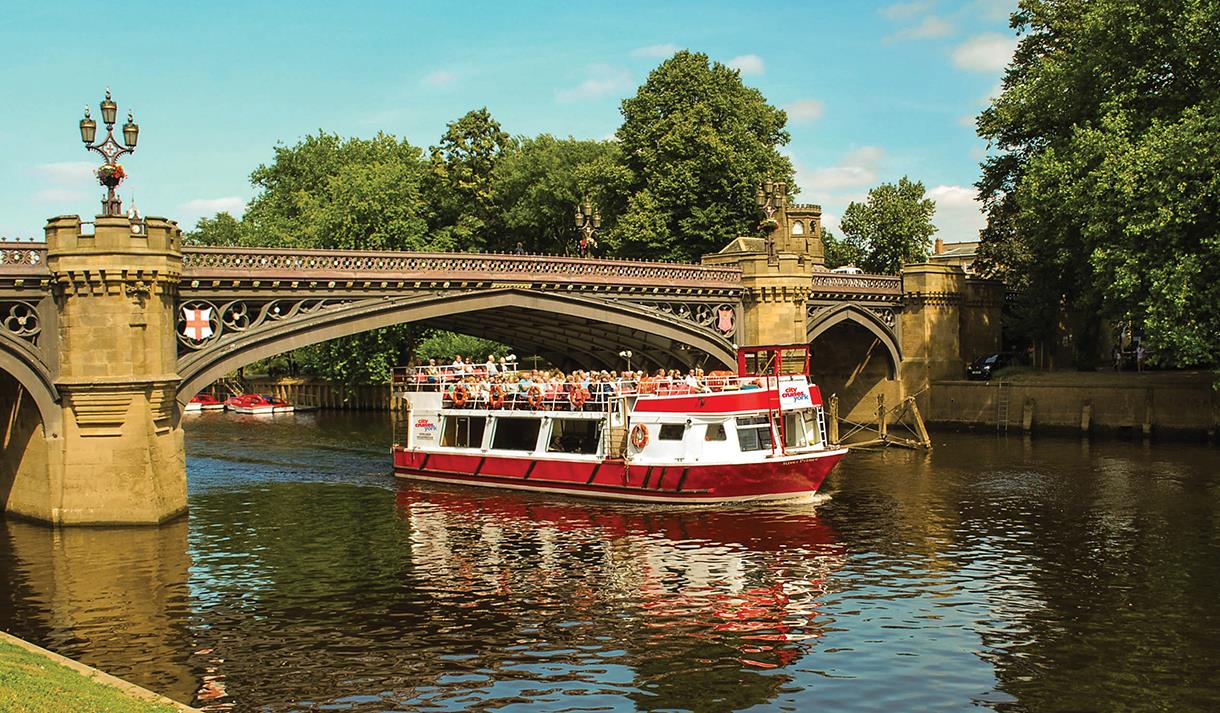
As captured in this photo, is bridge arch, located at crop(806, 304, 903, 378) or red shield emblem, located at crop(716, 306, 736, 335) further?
bridge arch, located at crop(806, 304, 903, 378)

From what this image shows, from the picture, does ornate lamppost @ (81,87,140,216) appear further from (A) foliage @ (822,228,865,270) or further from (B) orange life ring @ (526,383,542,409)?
(A) foliage @ (822,228,865,270)

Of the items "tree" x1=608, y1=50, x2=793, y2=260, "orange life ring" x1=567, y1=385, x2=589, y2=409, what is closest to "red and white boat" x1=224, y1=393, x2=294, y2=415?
"tree" x1=608, y1=50, x2=793, y2=260

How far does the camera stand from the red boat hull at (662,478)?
127ft

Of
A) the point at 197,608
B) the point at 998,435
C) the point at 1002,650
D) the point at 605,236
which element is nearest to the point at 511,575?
the point at 197,608

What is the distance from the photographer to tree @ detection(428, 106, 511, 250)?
87.1 meters

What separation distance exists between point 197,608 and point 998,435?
45.0m

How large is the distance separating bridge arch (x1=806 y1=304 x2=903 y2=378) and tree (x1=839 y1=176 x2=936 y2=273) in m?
15.1

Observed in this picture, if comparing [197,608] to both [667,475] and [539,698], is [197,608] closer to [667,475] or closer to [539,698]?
[539,698]

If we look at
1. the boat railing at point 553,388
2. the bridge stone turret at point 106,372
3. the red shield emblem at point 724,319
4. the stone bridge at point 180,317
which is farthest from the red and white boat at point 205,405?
the bridge stone turret at point 106,372

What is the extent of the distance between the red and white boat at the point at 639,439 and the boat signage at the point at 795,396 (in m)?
0.03

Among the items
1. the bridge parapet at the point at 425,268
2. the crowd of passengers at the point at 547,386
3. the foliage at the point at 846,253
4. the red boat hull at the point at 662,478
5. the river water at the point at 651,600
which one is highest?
the foliage at the point at 846,253

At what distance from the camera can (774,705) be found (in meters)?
19.9

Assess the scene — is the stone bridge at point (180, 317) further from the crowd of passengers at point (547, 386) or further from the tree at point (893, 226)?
the tree at point (893, 226)

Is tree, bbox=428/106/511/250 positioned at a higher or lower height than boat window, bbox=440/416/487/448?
higher
